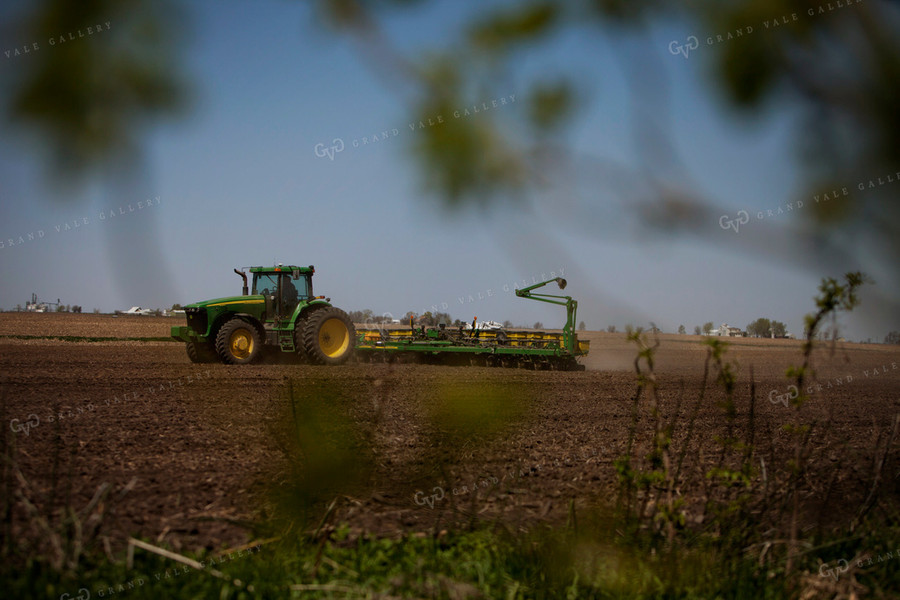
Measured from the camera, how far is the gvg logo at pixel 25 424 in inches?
259

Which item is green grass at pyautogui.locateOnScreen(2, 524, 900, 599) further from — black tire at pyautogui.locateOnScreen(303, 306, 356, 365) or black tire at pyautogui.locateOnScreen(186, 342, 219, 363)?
black tire at pyautogui.locateOnScreen(186, 342, 219, 363)

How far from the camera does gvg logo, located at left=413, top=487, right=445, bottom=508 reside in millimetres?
4699

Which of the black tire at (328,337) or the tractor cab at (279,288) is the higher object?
the tractor cab at (279,288)

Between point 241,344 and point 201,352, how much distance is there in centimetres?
146

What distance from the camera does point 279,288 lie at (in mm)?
16328

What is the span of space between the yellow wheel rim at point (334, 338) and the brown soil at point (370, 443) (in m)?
3.92

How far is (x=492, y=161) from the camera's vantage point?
32.9 inches

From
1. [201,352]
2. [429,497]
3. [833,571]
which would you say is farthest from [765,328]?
[201,352]

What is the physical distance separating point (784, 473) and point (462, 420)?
436 cm

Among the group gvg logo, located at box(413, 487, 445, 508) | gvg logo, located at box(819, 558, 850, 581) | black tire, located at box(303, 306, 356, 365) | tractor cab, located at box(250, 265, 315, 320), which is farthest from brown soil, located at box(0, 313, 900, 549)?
tractor cab, located at box(250, 265, 315, 320)

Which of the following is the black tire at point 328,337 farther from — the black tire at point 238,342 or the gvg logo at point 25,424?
the gvg logo at point 25,424

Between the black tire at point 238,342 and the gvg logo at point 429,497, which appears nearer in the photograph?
the gvg logo at point 429,497

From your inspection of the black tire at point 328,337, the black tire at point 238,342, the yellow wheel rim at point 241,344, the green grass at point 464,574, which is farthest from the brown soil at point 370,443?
the black tire at point 328,337

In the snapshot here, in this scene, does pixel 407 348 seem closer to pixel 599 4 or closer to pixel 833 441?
pixel 833 441
